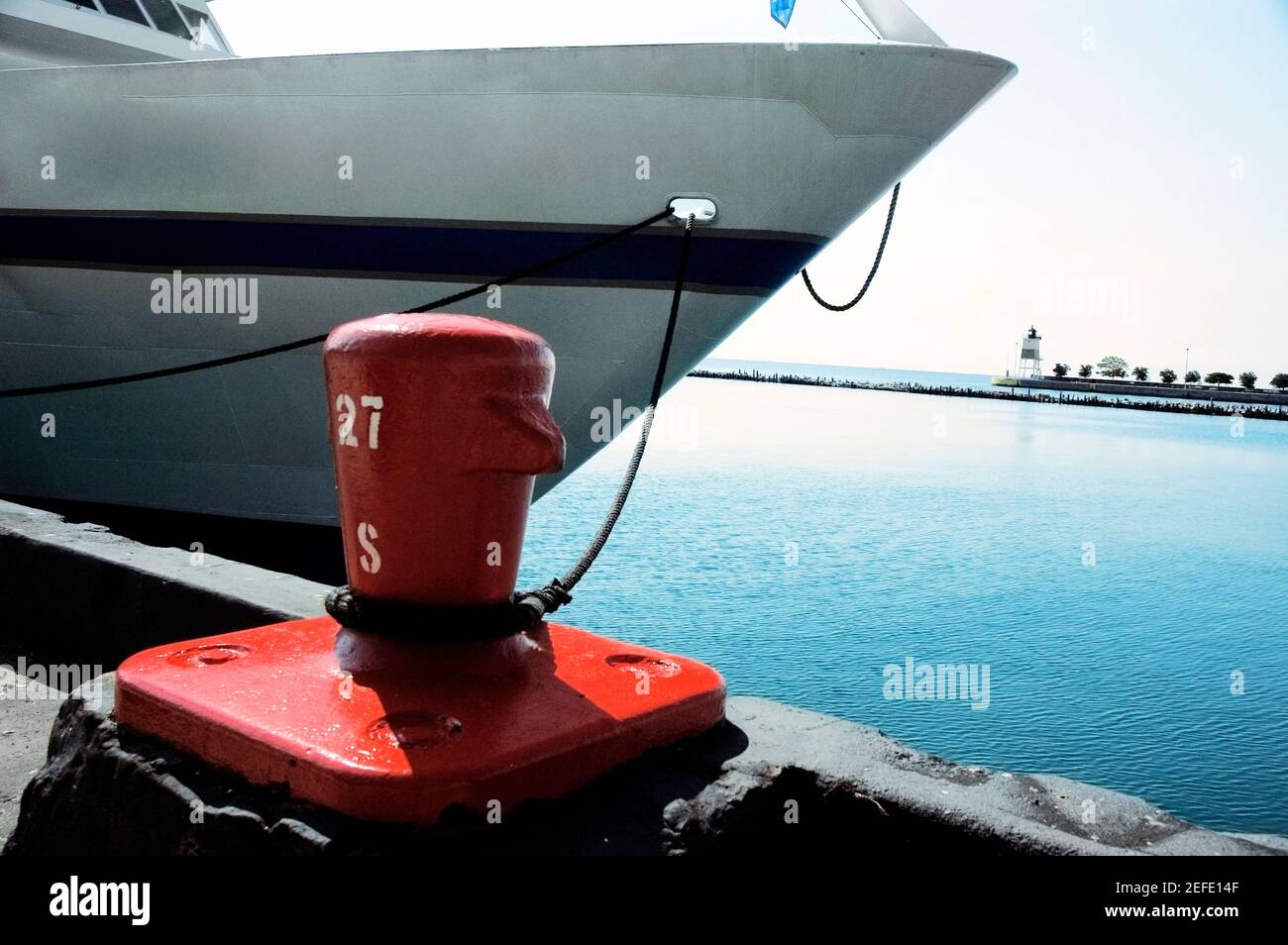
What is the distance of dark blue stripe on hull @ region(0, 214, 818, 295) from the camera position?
17.5 feet

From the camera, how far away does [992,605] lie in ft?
29.7

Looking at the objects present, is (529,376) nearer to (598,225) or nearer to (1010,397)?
(598,225)

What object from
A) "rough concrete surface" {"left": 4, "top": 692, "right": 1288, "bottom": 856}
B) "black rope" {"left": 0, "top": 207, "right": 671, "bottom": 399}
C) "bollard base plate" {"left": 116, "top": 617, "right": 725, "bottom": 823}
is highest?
"black rope" {"left": 0, "top": 207, "right": 671, "bottom": 399}

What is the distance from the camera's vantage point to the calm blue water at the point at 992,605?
619cm

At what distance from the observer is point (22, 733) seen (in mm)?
2629

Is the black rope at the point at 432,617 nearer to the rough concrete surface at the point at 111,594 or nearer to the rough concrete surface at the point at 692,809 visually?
the rough concrete surface at the point at 692,809

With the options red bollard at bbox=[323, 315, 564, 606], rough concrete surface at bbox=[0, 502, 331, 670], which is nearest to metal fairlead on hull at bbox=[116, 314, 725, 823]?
red bollard at bbox=[323, 315, 564, 606]

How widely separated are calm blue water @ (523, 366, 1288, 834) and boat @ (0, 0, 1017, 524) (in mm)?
2740

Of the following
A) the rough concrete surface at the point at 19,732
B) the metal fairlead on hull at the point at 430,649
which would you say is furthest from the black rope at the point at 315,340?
the metal fairlead on hull at the point at 430,649

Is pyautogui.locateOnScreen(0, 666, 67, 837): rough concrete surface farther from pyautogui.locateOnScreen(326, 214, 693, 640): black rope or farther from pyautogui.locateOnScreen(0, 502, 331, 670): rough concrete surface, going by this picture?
pyautogui.locateOnScreen(326, 214, 693, 640): black rope

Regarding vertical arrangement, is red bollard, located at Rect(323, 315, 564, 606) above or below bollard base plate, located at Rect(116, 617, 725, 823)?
above

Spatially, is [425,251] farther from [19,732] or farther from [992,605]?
[992,605]

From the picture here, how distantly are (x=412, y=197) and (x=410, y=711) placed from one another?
438 cm
